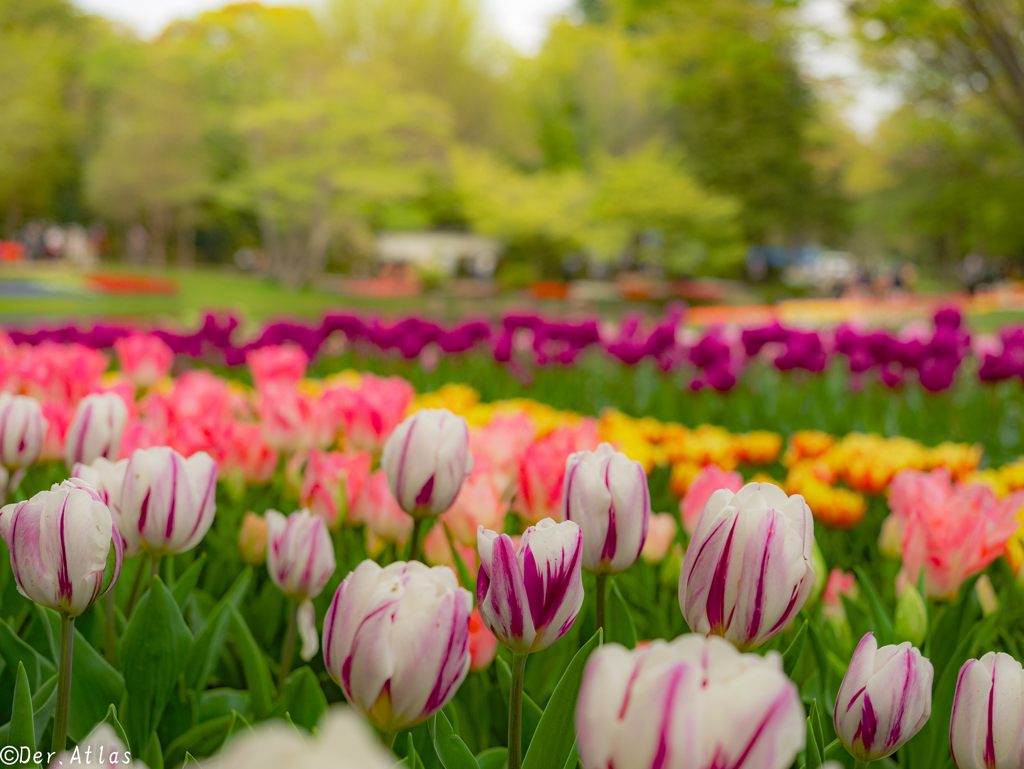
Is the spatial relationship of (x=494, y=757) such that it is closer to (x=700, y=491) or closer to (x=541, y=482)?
(x=541, y=482)

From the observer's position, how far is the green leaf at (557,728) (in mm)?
746

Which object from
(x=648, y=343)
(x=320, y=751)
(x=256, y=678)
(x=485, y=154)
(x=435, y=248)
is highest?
(x=485, y=154)

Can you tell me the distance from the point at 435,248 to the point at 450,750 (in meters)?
36.2

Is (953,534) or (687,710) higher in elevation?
(687,710)

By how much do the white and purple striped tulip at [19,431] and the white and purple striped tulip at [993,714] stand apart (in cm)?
130

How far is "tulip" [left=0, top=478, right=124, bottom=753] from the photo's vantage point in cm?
77

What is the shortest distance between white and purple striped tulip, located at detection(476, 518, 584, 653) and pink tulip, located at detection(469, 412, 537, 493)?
57 cm

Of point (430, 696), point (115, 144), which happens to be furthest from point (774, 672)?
point (115, 144)

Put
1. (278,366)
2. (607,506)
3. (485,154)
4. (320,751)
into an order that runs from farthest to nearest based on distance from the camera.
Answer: (485,154) → (278,366) → (607,506) → (320,751)

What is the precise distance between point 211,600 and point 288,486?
0.40 meters

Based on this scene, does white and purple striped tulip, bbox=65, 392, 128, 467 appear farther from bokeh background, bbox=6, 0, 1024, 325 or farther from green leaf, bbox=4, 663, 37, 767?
bokeh background, bbox=6, 0, 1024, 325

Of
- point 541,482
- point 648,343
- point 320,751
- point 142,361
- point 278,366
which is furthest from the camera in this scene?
point 648,343

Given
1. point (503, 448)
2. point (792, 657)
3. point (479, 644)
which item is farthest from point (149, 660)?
point (792, 657)

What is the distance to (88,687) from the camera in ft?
3.22
